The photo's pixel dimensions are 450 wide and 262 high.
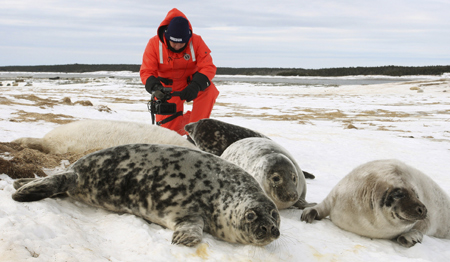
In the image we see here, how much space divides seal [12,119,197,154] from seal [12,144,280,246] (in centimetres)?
136

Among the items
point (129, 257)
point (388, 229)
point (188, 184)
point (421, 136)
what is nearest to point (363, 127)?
point (421, 136)

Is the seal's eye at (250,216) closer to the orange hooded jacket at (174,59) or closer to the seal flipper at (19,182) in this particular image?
the seal flipper at (19,182)

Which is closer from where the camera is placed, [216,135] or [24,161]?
[24,161]

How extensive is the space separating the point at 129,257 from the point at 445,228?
2414 millimetres

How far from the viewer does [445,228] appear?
3.04 m

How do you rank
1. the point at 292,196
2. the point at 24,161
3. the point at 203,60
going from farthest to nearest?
the point at 203,60
the point at 24,161
the point at 292,196

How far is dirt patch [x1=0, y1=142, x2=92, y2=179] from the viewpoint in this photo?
295cm

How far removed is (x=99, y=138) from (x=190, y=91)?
1.75 metres

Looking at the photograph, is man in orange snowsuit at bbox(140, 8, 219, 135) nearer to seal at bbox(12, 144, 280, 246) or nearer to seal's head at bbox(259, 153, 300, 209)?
seal's head at bbox(259, 153, 300, 209)

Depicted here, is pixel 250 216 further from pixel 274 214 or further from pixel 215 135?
pixel 215 135

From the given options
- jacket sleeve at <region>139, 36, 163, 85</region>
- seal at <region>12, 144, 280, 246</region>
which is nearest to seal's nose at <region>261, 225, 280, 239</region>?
seal at <region>12, 144, 280, 246</region>

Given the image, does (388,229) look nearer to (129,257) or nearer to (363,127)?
(129,257)

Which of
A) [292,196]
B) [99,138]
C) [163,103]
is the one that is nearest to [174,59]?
[163,103]

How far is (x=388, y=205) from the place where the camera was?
2551 mm
